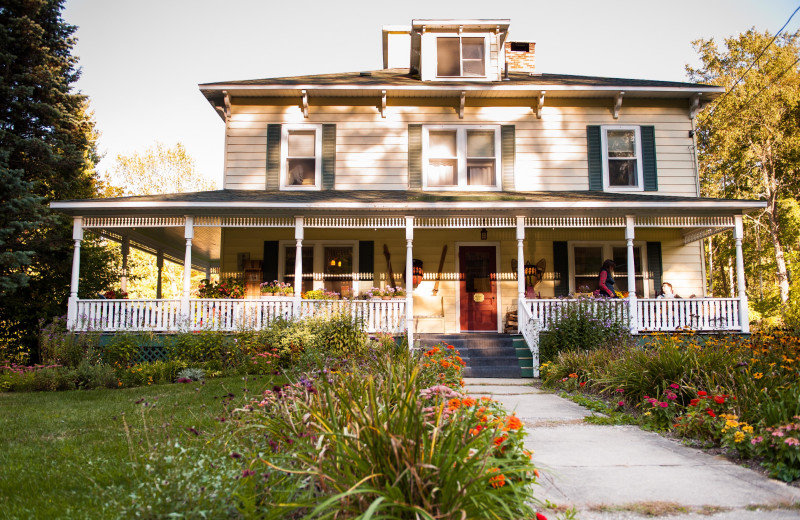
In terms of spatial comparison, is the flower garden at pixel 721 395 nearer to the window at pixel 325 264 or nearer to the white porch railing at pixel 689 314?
the white porch railing at pixel 689 314

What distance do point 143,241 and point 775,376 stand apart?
45.1ft

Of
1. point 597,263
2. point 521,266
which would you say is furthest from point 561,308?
point 597,263

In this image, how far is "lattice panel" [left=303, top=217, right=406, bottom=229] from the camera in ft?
38.0

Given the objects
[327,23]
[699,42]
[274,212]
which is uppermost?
[699,42]

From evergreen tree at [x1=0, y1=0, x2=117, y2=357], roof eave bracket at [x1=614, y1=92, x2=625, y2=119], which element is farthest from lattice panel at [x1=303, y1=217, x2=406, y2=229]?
evergreen tree at [x1=0, y1=0, x2=117, y2=357]

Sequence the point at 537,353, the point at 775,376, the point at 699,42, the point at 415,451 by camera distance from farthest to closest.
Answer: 1. the point at 699,42
2. the point at 537,353
3. the point at 775,376
4. the point at 415,451

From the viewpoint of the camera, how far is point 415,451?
8.04 feet

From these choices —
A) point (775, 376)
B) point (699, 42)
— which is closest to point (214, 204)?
point (775, 376)

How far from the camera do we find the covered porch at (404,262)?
1118 centimetres

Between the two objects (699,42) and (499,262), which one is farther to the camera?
(699,42)

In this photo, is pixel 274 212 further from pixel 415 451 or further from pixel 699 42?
pixel 699 42

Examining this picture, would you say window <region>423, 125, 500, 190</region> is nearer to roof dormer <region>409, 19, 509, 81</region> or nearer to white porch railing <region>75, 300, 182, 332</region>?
roof dormer <region>409, 19, 509, 81</region>

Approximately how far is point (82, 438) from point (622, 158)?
1236 centimetres

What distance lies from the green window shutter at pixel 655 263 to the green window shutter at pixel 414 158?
5.73 meters
